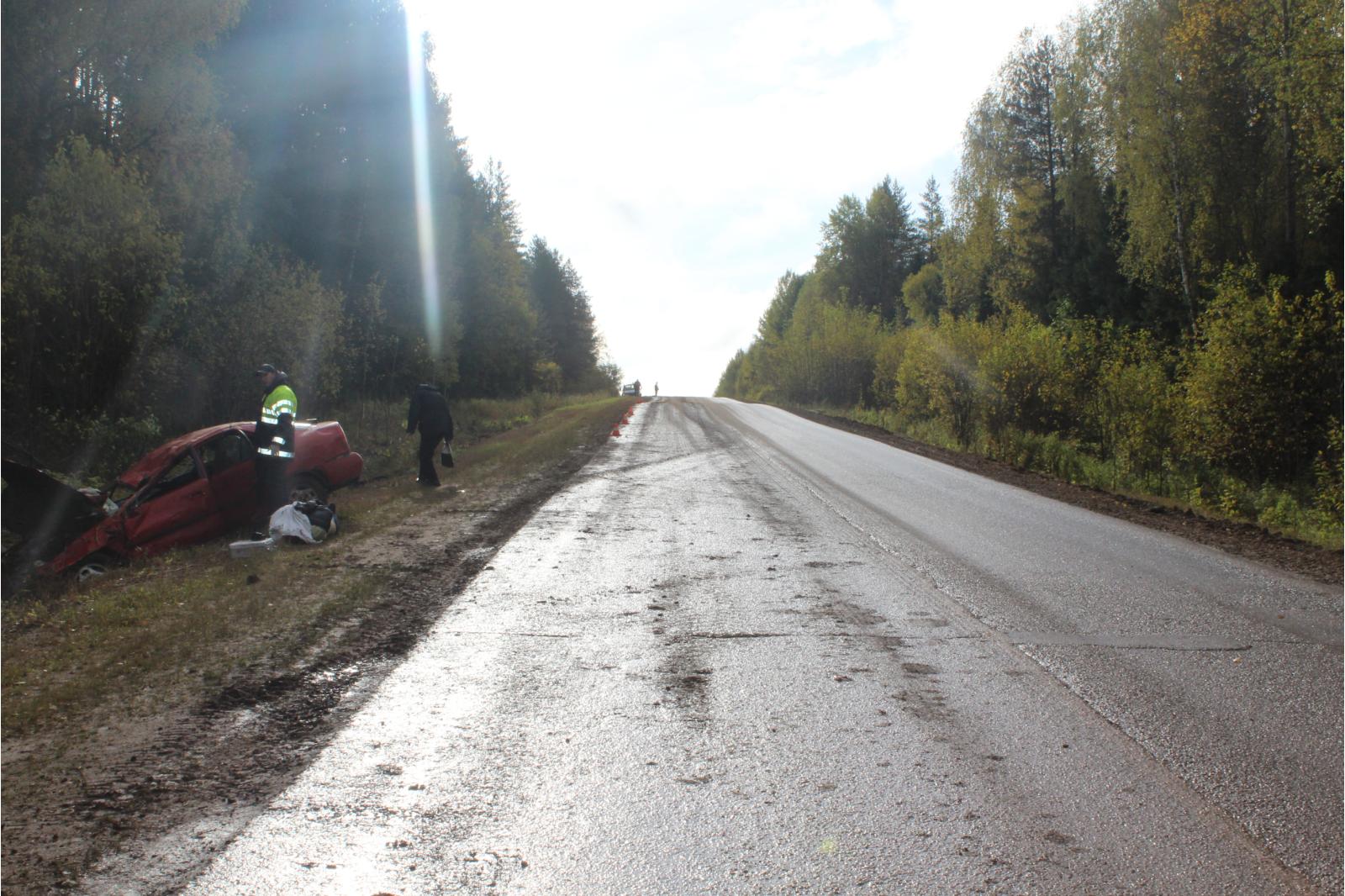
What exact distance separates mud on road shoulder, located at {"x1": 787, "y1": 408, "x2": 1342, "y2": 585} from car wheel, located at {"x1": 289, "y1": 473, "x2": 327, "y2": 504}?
1040 centimetres

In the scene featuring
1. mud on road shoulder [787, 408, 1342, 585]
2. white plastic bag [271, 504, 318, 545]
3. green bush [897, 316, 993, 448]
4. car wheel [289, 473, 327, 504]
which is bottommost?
mud on road shoulder [787, 408, 1342, 585]

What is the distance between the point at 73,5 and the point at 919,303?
5138 cm

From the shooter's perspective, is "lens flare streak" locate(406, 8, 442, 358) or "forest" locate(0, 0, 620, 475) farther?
"lens flare streak" locate(406, 8, 442, 358)

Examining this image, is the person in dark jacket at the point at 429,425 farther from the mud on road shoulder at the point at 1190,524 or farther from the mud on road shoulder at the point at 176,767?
the mud on road shoulder at the point at 1190,524

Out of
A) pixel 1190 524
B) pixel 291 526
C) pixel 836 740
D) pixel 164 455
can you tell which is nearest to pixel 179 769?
pixel 836 740

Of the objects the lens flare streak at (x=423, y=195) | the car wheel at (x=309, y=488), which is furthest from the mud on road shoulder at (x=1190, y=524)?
the lens flare streak at (x=423, y=195)

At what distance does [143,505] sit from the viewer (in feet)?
29.9

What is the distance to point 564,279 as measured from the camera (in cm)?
7838

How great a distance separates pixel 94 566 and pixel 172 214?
36.3ft

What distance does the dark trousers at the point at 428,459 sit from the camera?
12.9 m

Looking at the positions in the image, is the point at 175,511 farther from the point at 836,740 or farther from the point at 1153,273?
the point at 1153,273

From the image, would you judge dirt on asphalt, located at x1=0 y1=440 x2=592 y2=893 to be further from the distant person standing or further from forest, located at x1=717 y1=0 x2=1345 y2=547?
forest, located at x1=717 y1=0 x2=1345 y2=547

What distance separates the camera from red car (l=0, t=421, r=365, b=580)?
887 cm

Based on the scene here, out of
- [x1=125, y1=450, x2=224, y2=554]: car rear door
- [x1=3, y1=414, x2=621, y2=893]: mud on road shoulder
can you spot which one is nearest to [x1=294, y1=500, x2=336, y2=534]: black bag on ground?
[x1=125, y1=450, x2=224, y2=554]: car rear door
